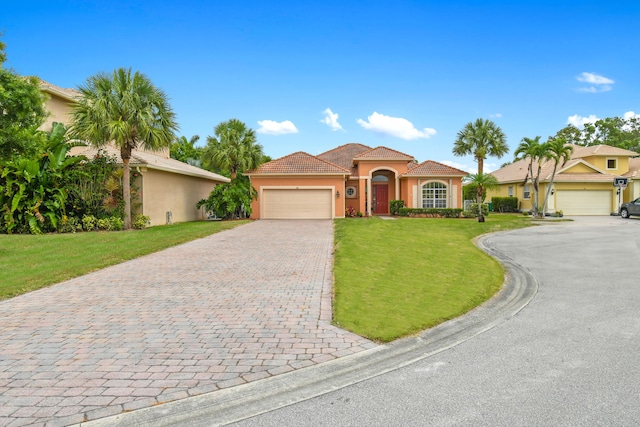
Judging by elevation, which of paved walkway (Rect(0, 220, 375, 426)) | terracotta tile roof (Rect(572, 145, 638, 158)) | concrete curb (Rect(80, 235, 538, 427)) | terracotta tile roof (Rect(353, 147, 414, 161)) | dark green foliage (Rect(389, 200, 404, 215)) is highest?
terracotta tile roof (Rect(572, 145, 638, 158))

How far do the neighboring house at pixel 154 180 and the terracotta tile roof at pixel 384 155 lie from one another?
11179mm

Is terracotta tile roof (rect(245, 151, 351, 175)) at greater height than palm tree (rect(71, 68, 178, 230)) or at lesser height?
lesser

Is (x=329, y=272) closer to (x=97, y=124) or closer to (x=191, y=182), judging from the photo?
(x=97, y=124)

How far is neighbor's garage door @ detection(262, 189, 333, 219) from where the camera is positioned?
2508 cm

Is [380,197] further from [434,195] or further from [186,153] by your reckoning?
[186,153]

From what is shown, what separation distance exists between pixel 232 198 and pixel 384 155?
38.1ft

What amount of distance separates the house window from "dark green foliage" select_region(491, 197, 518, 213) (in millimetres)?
10426

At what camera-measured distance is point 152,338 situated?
15.5ft

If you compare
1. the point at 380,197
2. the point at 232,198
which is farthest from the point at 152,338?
the point at 380,197

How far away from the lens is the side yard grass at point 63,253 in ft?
26.1

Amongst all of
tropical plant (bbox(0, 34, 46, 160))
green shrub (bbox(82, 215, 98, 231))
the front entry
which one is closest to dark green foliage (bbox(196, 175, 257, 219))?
green shrub (bbox(82, 215, 98, 231))

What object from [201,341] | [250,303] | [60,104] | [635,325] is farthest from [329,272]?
[60,104]

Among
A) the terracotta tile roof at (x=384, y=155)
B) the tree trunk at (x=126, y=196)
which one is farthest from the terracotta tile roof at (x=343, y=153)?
the tree trunk at (x=126, y=196)

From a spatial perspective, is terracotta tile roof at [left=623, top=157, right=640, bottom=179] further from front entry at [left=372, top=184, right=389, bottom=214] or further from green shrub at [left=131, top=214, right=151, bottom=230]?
green shrub at [left=131, top=214, right=151, bottom=230]
